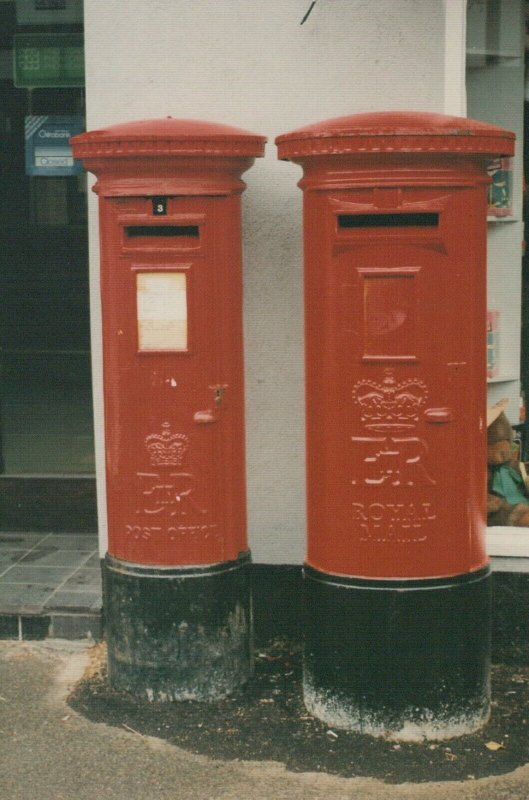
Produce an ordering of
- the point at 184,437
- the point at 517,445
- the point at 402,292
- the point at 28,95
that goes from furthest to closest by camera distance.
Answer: the point at 28,95, the point at 517,445, the point at 184,437, the point at 402,292

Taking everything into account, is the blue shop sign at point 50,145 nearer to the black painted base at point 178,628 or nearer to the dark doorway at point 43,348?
the dark doorway at point 43,348

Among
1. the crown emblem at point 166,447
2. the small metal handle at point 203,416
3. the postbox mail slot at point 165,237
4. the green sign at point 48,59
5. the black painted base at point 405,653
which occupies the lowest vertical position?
the black painted base at point 405,653

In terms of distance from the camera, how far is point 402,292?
13.9 ft

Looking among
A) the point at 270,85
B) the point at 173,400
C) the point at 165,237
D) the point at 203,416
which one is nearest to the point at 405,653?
the point at 203,416

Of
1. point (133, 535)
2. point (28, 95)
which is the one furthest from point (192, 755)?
point (28, 95)

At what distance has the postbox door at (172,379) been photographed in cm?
446

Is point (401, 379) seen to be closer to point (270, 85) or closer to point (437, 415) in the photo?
point (437, 415)

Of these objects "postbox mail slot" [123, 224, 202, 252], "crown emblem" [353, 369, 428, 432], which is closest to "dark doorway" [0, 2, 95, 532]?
"postbox mail slot" [123, 224, 202, 252]

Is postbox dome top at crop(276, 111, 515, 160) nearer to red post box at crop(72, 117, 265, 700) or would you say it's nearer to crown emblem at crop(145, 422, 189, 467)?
red post box at crop(72, 117, 265, 700)

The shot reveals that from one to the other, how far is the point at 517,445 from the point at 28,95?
134 inches

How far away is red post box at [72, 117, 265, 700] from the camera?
4.43 m

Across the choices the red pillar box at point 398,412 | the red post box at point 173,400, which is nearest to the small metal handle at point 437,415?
the red pillar box at point 398,412

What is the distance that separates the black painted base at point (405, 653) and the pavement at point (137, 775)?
0.33 metres

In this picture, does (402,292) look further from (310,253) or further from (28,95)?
(28,95)
